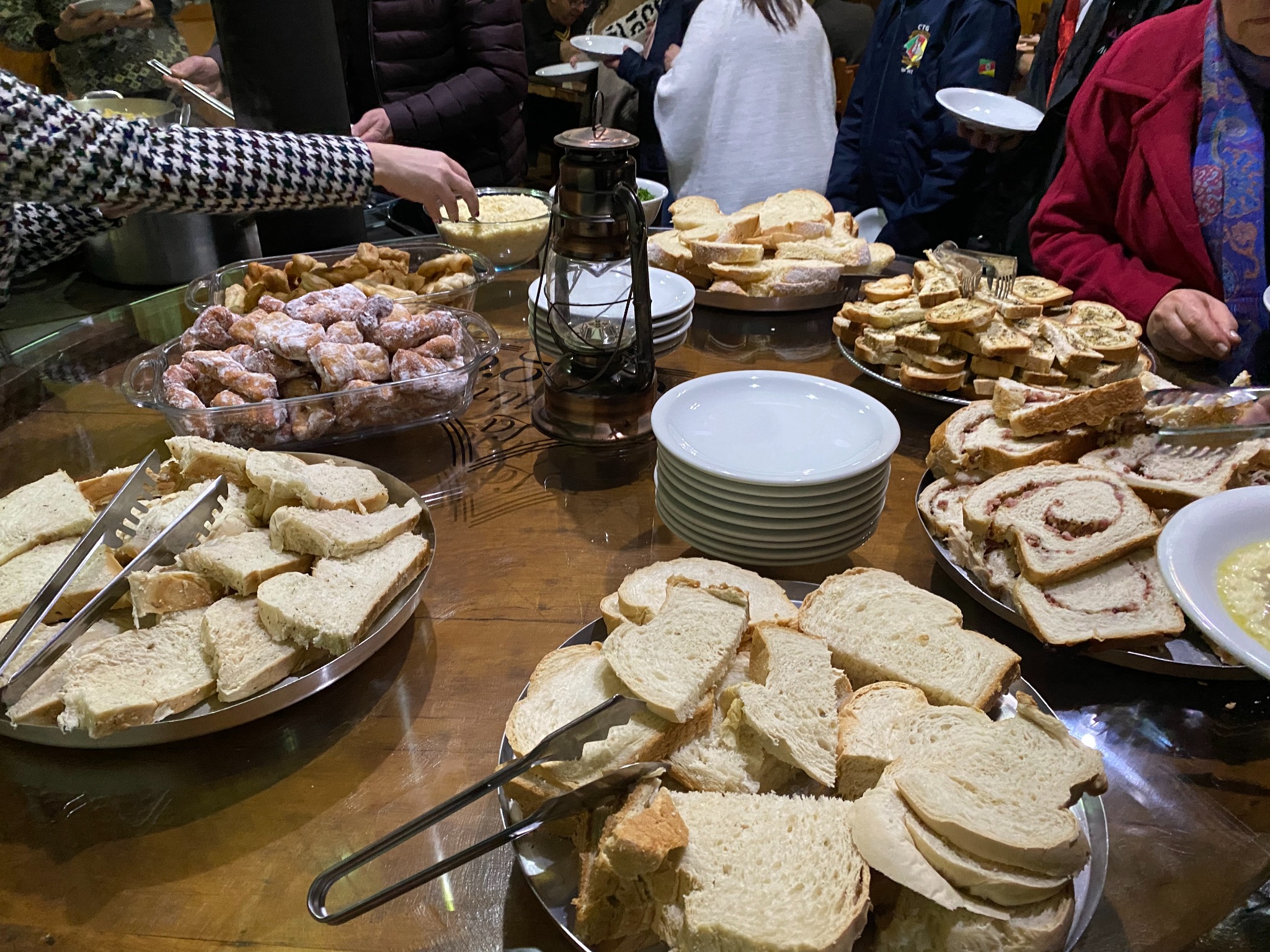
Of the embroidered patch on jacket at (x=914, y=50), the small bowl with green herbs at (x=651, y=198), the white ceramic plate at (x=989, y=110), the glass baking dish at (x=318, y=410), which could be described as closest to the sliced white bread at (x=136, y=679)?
the glass baking dish at (x=318, y=410)

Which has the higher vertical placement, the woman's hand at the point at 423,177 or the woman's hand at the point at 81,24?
the woman's hand at the point at 81,24

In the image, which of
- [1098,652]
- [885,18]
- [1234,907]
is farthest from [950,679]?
[885,18]

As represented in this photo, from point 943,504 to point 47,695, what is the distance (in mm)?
1451

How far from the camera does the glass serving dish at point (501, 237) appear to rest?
2.50 metres

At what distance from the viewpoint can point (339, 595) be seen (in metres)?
1.18

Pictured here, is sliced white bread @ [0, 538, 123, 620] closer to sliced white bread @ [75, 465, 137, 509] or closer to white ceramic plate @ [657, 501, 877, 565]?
sliced white bread @ [75, 465, 137, 509]

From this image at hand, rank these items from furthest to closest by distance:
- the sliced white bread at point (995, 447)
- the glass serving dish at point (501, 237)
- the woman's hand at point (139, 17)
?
the woman's hand at point (139, 17)
the glass serving dish at point (501, 237)
the sliced white bread at point (995, 447)

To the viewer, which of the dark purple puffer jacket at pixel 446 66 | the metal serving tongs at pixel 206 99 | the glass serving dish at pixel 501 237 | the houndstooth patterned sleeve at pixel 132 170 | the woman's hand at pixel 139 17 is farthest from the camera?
the dark purple puffer jacket at pixel 446 66

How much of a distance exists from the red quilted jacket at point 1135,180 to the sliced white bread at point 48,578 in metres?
2.73

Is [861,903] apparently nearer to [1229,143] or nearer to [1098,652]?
[1098,652]

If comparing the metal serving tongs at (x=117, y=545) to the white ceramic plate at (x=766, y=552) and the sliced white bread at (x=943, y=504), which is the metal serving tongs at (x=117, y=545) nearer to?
the white ceramic plate at (x=766, y=552)

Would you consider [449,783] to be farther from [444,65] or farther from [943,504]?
[444,65]

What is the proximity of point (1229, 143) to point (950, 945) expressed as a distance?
2654 mm

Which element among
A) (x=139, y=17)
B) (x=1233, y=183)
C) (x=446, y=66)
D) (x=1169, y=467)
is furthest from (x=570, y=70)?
(x=1169, y=467)
